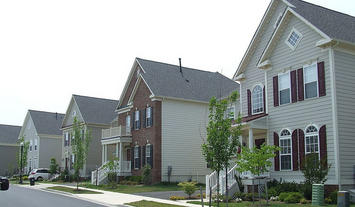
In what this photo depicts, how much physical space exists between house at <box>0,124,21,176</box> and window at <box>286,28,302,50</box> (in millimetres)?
57212

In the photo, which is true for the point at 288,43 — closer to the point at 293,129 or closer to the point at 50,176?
the point at 293,129

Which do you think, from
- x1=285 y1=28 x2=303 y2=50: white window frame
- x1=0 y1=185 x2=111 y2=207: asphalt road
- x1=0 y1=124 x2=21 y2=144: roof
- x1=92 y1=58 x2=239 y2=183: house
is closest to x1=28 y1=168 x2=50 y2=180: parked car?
x1=92 y1=58 x2=239 y2=183: house

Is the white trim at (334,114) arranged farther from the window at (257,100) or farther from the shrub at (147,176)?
the shrub at (147,176)

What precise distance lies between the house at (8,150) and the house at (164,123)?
36601 millimetres

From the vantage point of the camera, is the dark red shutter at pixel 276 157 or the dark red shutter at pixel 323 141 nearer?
the dark red shutter at pixel 323 141

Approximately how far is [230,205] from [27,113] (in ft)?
172

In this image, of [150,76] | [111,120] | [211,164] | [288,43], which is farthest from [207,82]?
[211,164]

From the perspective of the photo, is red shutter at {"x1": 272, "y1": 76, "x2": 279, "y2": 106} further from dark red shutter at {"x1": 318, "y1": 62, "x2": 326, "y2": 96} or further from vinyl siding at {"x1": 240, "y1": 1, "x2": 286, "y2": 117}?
dark red shutter at {"x1": 318, "y1": 62, "x2": 326, "y2": 96}

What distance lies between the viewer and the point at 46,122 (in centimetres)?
6272

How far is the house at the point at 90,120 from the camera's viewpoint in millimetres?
48781

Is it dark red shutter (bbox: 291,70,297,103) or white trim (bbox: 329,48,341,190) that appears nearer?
white trim (bbox: 329,48,341,190)

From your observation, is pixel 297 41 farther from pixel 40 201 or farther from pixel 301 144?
pixel 40 201

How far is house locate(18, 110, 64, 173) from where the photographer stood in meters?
59.9

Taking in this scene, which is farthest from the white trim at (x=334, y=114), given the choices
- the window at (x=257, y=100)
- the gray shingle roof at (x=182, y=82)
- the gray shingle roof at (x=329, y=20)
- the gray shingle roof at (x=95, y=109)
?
the gray shingle roof at (x=95, y=109)
